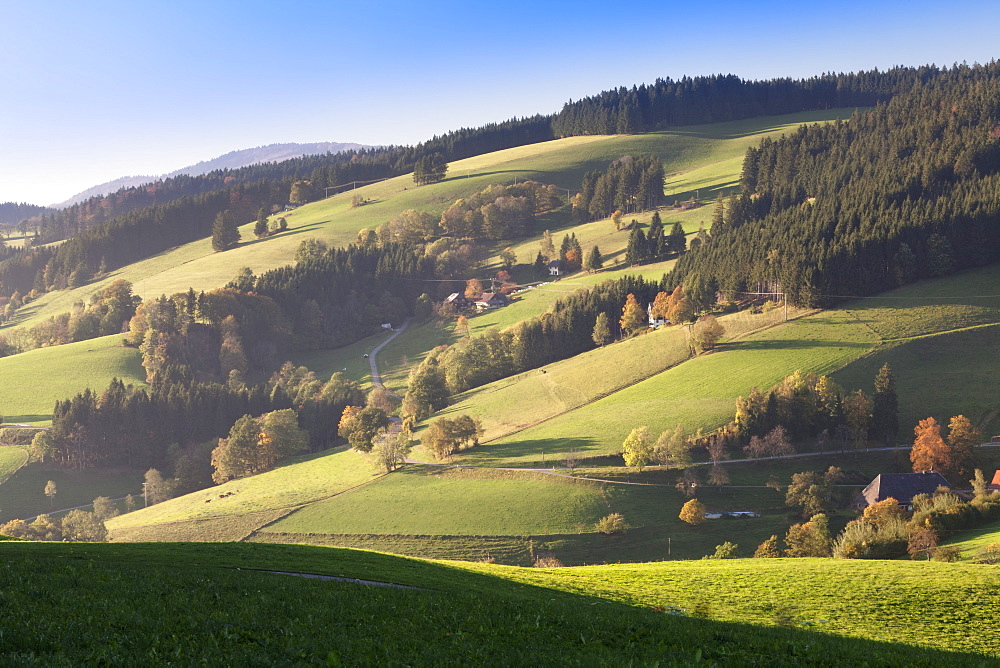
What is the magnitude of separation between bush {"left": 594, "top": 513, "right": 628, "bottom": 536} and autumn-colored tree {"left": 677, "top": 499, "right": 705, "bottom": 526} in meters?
7.64

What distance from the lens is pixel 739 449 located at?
100500 mm

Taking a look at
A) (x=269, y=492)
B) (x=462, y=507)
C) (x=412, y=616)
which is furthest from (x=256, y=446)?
(x=412, y=616)

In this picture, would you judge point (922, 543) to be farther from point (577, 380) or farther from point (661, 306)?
point (661, 306)

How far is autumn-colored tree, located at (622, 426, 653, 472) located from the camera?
321 ft

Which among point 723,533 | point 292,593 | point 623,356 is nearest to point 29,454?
point 623,356

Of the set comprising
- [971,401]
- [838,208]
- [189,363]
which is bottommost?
[971,401]

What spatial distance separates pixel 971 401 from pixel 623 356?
187ft

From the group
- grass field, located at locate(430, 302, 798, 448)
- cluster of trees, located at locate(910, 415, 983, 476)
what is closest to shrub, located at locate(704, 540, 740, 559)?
cluster of trees, located at locate(910, 415, 983, 476)

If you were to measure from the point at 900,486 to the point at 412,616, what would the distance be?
83.5 m

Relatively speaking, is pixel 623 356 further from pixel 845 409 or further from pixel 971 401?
pixel 971 401

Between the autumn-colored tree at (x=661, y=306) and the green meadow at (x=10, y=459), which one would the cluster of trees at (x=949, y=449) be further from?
the green meadow at (x=10, y=459)

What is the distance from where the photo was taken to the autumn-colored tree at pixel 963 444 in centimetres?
9100

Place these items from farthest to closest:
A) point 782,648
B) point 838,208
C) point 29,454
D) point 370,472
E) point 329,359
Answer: point 329,359 < point 838,208 < point 29,454 < point 370,472 < point 782,648

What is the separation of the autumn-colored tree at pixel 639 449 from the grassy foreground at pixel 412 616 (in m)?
59.5
